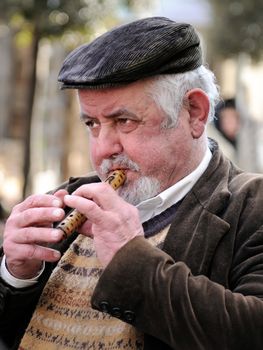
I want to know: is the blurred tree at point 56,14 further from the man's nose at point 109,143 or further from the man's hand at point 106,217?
the man's hand at point 106,217

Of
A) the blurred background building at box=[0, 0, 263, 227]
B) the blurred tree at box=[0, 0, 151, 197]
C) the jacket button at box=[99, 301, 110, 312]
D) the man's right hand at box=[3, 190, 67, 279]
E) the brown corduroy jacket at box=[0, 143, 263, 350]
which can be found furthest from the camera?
the blurred background building at box=[0, 0, 263, 227]

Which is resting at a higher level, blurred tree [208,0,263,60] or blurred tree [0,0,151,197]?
blurred tree [0,0,151,197]

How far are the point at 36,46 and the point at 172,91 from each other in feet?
26.1

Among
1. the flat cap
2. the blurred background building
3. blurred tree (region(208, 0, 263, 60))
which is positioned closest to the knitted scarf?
the flat cap

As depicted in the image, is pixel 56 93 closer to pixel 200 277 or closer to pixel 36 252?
pixel 36 252

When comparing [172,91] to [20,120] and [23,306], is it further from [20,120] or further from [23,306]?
[20,120]

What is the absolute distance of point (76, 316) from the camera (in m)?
2.58

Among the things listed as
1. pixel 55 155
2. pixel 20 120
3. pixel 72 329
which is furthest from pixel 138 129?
pixel 20 120

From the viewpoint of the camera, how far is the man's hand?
7.37 feet

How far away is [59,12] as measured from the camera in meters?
9.63

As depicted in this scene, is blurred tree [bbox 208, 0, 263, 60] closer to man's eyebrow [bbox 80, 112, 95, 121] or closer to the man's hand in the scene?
man's eyebrow [bbox 80, 112, 95, 121]

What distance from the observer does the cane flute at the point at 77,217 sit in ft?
7.77

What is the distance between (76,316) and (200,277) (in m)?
0.55

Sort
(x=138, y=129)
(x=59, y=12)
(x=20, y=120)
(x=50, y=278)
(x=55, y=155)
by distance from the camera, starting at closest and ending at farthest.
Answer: (x=138, y=129) → (x=50, y=278) → (x=59, y=12) → (x=55, y=155) → (x=20, y=120)
